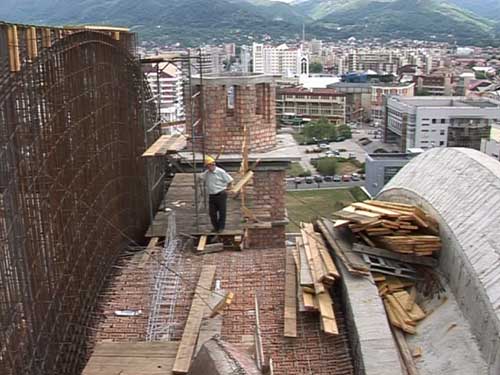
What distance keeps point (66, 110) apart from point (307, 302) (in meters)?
3.68

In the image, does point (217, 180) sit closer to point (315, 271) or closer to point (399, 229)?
point (315, 271)

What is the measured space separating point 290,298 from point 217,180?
109 inches

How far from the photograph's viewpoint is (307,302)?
25.3ft

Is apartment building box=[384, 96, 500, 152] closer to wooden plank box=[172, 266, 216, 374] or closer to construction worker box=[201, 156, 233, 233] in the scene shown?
construction worker box=[201, 156, 233, 233]

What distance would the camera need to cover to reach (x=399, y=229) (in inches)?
332

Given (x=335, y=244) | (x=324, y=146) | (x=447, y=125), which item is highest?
(x=335, y=244)

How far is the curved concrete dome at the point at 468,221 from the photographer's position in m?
6.54

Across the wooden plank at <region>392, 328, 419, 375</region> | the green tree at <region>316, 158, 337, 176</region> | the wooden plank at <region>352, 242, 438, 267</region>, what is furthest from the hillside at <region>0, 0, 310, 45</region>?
the wooden plank at <region>392, 328, 419, 375</region>

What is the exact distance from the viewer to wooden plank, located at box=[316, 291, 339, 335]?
285 inches

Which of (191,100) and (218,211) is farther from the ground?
(191,100)

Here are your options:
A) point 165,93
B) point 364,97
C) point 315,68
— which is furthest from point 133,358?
point 315,68

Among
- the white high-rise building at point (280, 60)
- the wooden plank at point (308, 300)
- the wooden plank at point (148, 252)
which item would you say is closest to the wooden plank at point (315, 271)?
the wooden plank at point (308, 300)

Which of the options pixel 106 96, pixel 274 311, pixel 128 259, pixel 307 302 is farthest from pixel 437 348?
pixel 106 96

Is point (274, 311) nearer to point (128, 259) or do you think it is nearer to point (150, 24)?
point (128, 259)
